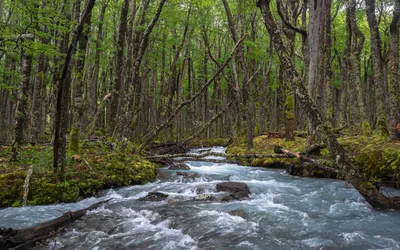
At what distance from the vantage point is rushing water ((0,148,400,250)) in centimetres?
477

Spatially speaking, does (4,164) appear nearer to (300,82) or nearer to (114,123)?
(114,123)

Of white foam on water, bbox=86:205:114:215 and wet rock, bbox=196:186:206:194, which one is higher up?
white foam on water, bbox=86:205:114:215

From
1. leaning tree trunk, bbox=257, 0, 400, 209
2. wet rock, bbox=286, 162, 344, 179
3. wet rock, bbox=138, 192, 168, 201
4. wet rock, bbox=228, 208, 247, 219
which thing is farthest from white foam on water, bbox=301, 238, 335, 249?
wet rock, bbox=286, 162, 344, 179

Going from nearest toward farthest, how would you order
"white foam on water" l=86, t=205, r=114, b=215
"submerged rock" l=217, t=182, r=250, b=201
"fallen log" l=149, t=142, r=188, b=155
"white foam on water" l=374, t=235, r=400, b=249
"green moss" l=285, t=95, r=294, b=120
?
1. "white foam on water" l=374, t=235, r=400, b=249
2. "white foam on water" l=86, t=205, r=114, b=215
3. "submerged rock" l=217, t=182, r=250, b=201
4. "green moss" l=285, t=95, r=294, b=120
5. "fallen log" l=149, t=142, r=188, b=155

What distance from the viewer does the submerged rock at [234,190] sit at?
7.78 metres

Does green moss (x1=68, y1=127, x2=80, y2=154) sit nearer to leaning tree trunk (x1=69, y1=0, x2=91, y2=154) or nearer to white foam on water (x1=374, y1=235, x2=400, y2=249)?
leaning tree trunk (x1=69, y1=0, x2=91, y2=154)

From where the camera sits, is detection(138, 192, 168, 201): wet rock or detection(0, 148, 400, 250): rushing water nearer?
detection(0, 148, 400, 250): rushing water

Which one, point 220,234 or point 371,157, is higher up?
point 371,157

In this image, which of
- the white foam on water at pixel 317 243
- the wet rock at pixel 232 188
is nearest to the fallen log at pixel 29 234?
the white foam on water at pixel 317 243

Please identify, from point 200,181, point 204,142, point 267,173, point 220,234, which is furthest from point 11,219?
point 204,142

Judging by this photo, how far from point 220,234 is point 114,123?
999 cm

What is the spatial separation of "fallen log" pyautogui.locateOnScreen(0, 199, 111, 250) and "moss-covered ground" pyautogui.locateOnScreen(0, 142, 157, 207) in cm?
210

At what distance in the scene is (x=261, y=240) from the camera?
4.89m

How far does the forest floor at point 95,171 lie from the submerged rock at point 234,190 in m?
2.44
